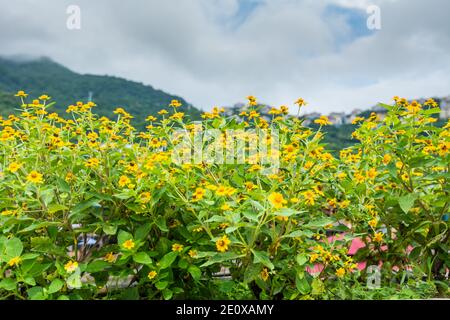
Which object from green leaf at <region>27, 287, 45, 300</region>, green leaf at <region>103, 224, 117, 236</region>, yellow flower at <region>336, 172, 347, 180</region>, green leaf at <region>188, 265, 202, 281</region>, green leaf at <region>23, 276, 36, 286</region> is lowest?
green leaf at <region>27, 287, 45, 300</region>

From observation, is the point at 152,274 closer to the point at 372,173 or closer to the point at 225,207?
the point at 225,207

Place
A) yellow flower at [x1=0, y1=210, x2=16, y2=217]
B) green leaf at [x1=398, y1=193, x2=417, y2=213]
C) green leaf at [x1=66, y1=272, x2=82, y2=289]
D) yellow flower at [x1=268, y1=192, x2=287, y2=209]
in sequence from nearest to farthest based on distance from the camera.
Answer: yellow flower at [x1=268, y1=192, x2=287, y2=209] → green leaf at [x1=66, y1=272, x2=82, y2=289] → yellow flower at [x1=0, y1=210, x2=16, y2=217] → green leaf at [x1=398, y1=193, x2=417, y2=213]

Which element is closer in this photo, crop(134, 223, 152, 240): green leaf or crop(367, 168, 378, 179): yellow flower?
crop(134, 223, 152, 240): green leaf

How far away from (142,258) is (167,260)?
0.25 ft

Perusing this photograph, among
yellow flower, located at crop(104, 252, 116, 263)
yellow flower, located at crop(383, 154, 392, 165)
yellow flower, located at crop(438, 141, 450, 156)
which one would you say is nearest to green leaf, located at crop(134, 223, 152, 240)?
yellow flower, located at crop(104, 252, 116, 263)

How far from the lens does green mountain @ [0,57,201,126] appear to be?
62.7 ft

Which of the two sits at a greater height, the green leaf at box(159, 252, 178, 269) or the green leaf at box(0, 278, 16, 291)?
the green leaf at box(159, 252, 178, 269)

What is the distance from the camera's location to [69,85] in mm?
21875

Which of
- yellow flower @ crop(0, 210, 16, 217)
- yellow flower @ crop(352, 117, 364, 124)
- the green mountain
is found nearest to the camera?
yellow flower @ crop(0, 210, 16, 217)

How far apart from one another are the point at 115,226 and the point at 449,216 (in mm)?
1164

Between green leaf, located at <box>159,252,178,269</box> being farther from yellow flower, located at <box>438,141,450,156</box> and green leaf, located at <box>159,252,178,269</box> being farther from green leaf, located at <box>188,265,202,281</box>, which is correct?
yellow flower, located at <box>438,141,450,156</box>

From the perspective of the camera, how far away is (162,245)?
49.9 inches
